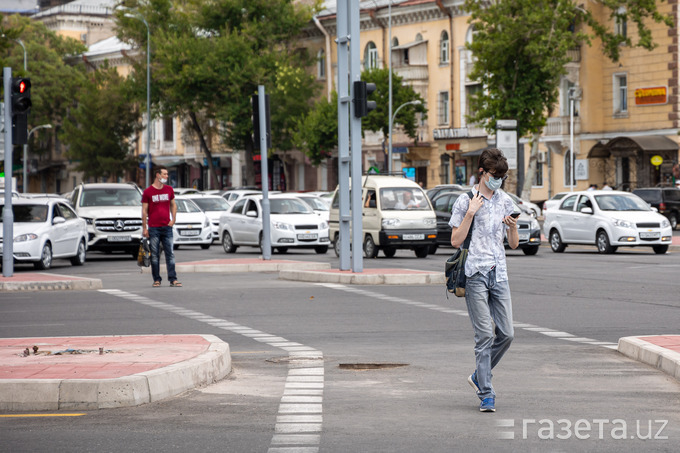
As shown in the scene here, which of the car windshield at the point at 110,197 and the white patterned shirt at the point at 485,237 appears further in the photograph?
the car windshield at the point at 110,197

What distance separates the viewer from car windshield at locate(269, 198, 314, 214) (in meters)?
33.6

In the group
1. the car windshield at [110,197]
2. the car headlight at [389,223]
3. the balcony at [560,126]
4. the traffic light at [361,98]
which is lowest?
the car headlight at [389,223]

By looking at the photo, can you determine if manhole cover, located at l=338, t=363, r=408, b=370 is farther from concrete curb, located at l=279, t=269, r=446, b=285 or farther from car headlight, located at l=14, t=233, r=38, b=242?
car headlight, located at l=14, t=233, r=38, b=242

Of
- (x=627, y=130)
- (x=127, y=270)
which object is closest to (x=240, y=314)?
(x=127, y=270)

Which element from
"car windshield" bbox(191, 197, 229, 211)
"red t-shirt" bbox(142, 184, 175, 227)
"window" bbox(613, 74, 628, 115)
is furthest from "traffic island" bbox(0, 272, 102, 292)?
"window" bbox(613, 74, 628, 115)

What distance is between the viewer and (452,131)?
6800 cm

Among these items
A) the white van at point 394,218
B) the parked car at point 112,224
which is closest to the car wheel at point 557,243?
the white van at point 394,218

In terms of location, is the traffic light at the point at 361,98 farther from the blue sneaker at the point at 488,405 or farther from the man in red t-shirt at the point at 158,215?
the blue sneaker at the point at 488,405

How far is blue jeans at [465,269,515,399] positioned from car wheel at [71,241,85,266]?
21.3 m

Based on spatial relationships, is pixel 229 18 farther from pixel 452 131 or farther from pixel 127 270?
pixel 127 270

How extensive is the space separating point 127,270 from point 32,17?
86.6 meters

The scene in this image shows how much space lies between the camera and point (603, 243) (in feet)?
105

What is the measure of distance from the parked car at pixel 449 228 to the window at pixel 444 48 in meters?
36.6

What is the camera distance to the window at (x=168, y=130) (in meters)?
96.6
